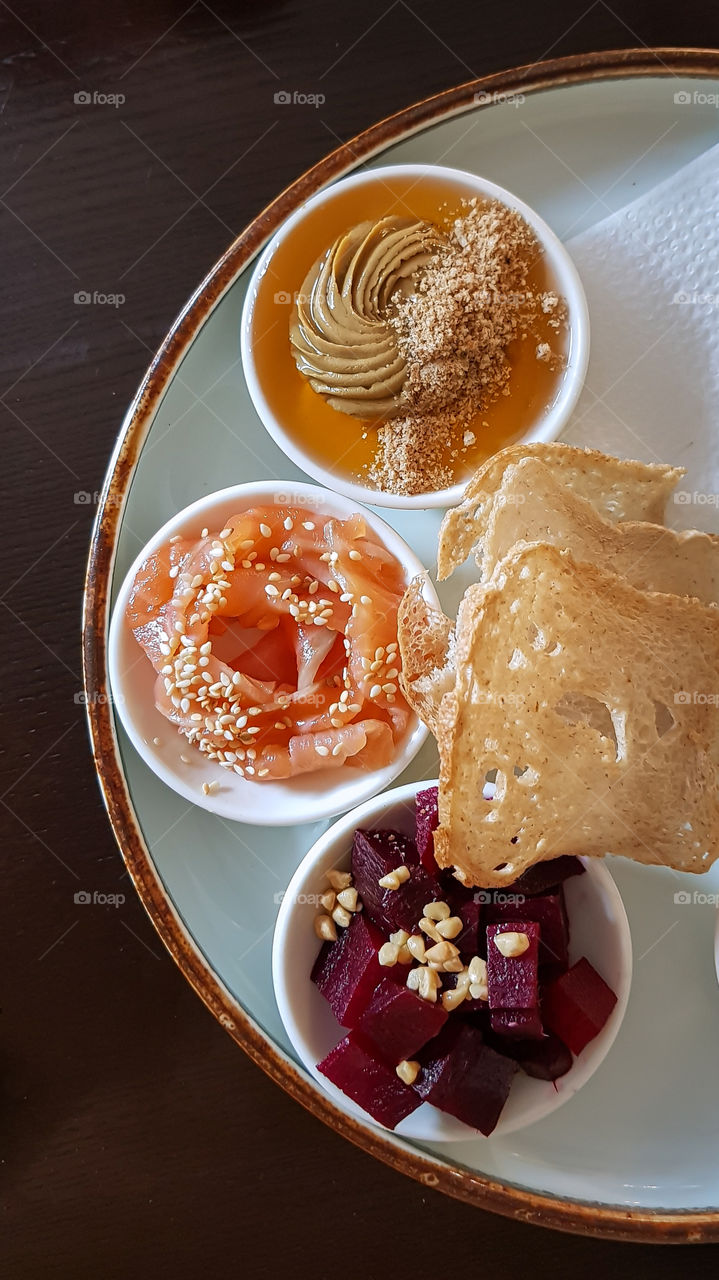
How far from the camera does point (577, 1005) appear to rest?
1477 millimetres

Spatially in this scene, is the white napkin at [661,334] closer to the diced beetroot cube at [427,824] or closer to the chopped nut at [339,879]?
the diced beetroot cube at [427,824]

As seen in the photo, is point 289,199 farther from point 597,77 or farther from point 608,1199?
point 608,1199

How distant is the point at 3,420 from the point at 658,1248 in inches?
87.7

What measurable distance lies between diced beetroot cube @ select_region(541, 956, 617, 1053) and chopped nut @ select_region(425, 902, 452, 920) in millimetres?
209

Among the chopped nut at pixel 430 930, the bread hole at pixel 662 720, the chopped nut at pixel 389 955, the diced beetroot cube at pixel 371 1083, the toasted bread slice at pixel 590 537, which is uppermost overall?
the toasted bread slice at pixel 590 537

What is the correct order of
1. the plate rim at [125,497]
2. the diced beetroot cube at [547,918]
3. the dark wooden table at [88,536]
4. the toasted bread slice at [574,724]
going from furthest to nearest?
the dark wooden table at [88,536]
the plate rim at [125,497]
the diced beetroot cube at [547,918]
the toasted bread slice at [574,724]

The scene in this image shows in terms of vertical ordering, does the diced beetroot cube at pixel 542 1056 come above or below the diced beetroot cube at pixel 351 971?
below

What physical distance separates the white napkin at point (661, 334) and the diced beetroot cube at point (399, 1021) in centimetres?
99
